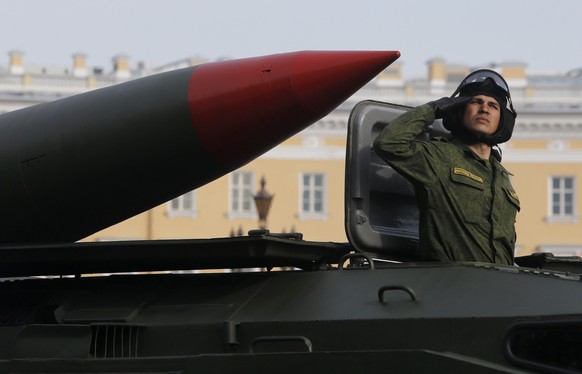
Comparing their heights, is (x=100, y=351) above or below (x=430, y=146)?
below

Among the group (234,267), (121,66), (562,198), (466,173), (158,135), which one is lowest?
(562,198)

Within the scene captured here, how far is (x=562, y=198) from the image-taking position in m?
57.9

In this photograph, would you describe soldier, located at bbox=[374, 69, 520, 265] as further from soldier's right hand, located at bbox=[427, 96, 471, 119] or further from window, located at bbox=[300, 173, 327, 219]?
window, located at bbox=[300, 173, 327, 219]

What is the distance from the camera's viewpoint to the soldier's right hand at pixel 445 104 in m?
7.18

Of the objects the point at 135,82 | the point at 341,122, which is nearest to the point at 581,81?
the point at 341,122

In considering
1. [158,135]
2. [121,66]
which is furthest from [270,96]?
[121,66]

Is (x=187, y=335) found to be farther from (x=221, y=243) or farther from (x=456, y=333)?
(x=456, y=333)

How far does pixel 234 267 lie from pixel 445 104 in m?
1.28

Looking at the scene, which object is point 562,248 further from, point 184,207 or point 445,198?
point 445,198

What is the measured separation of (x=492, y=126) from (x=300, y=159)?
49744 mm

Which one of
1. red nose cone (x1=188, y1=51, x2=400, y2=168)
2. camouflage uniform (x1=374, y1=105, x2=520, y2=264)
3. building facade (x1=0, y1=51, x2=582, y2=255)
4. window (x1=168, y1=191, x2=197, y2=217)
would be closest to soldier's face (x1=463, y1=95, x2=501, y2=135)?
camouflage uniform (x1=374, y1=105, x2=520, y2=264)

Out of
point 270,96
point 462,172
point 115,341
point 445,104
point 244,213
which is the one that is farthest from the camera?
point 244,213

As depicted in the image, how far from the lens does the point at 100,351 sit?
21.2ft

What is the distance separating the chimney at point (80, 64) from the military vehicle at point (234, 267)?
169 ft
